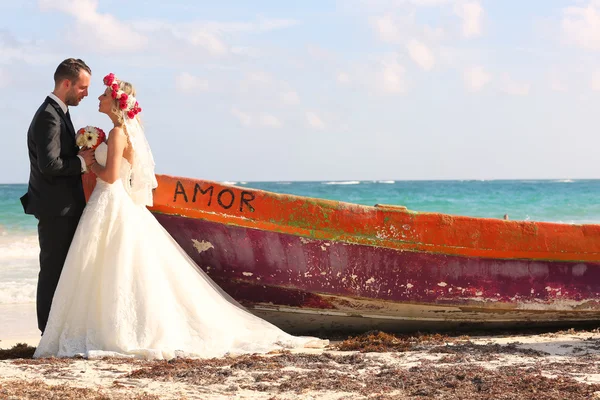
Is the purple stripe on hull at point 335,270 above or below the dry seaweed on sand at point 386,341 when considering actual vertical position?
above

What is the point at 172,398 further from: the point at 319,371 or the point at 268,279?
the point at 268,279

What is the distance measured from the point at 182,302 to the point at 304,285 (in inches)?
38.8

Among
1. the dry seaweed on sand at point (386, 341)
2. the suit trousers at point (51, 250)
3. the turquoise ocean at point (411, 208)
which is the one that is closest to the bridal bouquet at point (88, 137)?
the suit trousers at point (51, 250)

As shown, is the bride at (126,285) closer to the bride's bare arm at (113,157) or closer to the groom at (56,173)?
the bride's bare arm at (113,157)

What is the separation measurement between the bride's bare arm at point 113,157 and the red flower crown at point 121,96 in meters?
0.15

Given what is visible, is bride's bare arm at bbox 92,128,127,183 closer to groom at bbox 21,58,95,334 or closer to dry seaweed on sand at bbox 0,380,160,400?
groom at bbox 21,58,95,334

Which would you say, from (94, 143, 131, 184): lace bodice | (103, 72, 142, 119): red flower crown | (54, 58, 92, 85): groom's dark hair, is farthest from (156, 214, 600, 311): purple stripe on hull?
(54, 58, 92, 85): groom's dark hair

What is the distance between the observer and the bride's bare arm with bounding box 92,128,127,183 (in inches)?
192

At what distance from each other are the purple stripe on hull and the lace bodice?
1.74 ft

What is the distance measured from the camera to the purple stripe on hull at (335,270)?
5477mm

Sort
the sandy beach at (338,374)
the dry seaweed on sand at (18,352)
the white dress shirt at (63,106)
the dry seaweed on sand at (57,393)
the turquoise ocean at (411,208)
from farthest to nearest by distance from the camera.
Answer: the turquoise ocean at (411,208)
the dry seaweed on sand at (18,352)
the white dress shirt at (63,106)
the sandy beach at (338,374)
the dry seaweed on sand at (57,393)

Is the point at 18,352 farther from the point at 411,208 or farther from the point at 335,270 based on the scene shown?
the point at 411,208

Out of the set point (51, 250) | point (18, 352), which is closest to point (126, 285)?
point (51, 250)

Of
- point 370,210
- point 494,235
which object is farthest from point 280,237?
point 494,235
